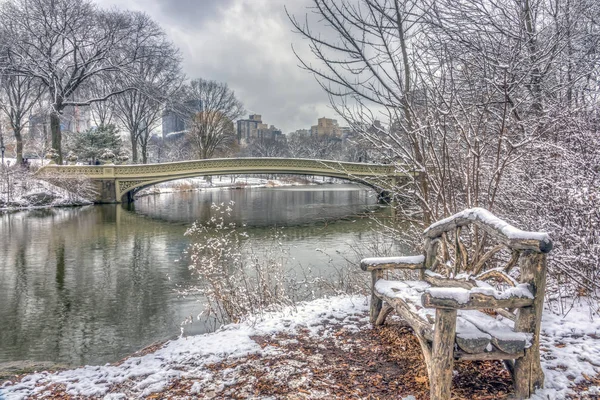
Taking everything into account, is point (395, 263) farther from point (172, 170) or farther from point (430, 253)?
point (172, 170)

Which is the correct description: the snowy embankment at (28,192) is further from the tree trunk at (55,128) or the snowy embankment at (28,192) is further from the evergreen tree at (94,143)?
the evergreen tree at (94,143)

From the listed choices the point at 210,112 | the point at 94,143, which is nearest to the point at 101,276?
the point at 94,143

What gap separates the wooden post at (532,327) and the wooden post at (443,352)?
399 millimetres

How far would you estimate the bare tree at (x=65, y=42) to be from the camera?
19531mm

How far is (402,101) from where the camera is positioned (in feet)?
11.5

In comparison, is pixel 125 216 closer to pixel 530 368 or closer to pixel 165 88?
pixel 165 88

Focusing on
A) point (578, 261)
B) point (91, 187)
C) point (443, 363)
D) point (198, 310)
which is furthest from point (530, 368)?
point (91, 187)

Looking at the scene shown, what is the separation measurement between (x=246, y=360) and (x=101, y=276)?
6.12m

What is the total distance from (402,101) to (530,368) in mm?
2302

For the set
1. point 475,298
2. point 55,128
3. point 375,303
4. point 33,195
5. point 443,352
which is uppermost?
point 55,128

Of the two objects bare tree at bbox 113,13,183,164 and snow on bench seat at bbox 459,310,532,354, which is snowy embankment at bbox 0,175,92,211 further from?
snow on bench seat at bbox 459,310,532,354

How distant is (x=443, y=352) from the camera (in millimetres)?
1909

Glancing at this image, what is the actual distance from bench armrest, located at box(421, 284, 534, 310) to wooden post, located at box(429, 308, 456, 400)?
7 cm

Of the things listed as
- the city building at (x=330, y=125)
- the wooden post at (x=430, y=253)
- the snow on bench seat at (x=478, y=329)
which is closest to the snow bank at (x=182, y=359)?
the wooden post at (x=430, y=253)
